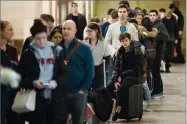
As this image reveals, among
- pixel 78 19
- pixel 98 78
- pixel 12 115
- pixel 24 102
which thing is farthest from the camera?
pixel 78 19

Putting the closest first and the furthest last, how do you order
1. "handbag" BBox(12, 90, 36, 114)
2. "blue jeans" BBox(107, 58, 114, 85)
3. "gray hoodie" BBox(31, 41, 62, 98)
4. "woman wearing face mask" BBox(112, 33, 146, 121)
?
"handbag" BBox(12, 90, 36, 114)
"gray hoodie" BBox(31, 41, 62, 98)
"woman wearing face mask" BBox(112, 33, 146, 121)
"blue jeans" BBox(107, 58, 114, 85)

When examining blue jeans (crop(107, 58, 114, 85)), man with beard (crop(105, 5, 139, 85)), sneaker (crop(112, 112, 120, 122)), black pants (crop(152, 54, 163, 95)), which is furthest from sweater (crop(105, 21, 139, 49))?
black pants (crop(152, 54, 163, 95))

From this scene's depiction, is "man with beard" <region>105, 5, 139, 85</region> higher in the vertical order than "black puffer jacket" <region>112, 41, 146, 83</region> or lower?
higher

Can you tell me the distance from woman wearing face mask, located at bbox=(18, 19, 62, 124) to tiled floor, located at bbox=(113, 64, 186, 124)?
353cm

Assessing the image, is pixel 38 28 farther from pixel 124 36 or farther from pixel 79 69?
pixel 124 36

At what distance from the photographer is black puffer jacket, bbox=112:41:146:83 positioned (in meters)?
9.52

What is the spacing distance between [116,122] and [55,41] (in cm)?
314

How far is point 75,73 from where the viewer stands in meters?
6.82

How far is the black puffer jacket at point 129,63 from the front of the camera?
9.52 meters

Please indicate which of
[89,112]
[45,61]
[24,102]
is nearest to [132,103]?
[89,112]

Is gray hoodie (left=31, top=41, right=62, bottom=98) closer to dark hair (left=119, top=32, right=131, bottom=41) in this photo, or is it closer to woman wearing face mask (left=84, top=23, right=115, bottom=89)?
woman wearing face mask (left=84, top=23, right=115, bottom=89)

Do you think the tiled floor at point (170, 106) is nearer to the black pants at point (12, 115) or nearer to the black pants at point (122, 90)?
the black pants at point (122, 90)

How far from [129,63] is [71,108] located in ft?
9.29

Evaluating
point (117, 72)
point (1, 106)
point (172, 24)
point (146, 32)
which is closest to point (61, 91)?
point (1, 106)
